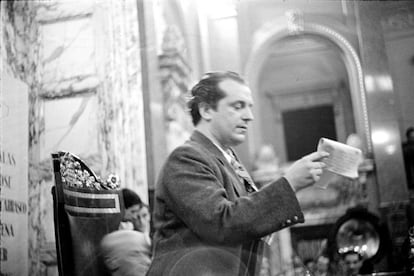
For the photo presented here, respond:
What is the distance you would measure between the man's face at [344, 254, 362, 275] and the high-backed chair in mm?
964

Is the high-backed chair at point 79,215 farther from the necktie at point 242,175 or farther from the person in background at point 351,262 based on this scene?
the person in background at point 351,262

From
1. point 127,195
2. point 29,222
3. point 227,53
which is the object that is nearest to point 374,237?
point 127,195

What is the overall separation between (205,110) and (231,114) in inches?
3.6

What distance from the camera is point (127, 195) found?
281 cm

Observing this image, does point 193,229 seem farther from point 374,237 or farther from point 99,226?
point 374,237

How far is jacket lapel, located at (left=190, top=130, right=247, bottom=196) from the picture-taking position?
1621mm

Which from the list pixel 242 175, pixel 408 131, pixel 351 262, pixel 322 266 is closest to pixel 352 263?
pixel 351 262

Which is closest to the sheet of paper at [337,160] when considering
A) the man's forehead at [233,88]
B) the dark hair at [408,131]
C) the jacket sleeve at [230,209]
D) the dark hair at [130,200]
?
the jacket sleeve at [230,209]

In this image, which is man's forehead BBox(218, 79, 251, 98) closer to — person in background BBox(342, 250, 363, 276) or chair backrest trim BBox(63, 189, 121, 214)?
chair backrest trim BBox(63, 189, 121, 214)

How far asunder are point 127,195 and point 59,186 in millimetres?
1025

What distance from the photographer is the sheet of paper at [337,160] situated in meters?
1.49

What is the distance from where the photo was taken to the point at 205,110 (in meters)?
1.68

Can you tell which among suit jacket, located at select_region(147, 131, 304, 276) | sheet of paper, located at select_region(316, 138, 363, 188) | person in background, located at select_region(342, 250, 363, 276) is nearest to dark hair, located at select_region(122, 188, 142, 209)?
person in background, located at select_region(342, 250, 363, 276)

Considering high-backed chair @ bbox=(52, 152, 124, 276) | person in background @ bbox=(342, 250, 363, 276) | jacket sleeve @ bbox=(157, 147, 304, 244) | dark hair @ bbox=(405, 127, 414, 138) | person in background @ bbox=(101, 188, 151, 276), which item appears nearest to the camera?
jacket sleeve @ bbox=(157, 147, 304, 244)
